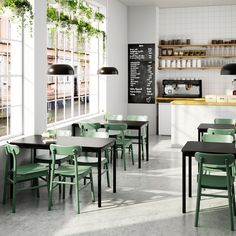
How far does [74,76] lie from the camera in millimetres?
7895

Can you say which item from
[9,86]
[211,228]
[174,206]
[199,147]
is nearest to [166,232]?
[211,228]

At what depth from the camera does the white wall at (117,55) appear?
9.09 meters

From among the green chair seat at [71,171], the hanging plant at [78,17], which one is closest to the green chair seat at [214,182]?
the green chair seat at [71,171]

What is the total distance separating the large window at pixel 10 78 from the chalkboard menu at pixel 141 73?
5154 millimetres

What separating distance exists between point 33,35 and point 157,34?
5353mm

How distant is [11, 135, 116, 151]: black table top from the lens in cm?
497

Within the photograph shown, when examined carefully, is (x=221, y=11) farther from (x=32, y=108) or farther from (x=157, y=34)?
(x=32, y=108)

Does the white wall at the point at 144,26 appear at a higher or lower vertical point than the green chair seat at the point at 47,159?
higher

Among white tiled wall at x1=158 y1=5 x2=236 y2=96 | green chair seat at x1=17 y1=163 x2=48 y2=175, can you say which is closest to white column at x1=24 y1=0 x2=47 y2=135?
green chair seat at x1=17 y1=163 x2=48 y2=175

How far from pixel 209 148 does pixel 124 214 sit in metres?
1.18

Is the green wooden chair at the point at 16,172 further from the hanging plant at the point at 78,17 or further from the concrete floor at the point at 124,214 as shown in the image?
the hanging plant at the point at 78,17

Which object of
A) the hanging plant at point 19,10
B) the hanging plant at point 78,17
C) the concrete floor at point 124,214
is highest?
the hanging plant at point 78,17

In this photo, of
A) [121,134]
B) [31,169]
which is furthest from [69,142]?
[121,134]

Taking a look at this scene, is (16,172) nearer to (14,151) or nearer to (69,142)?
(14,151)
